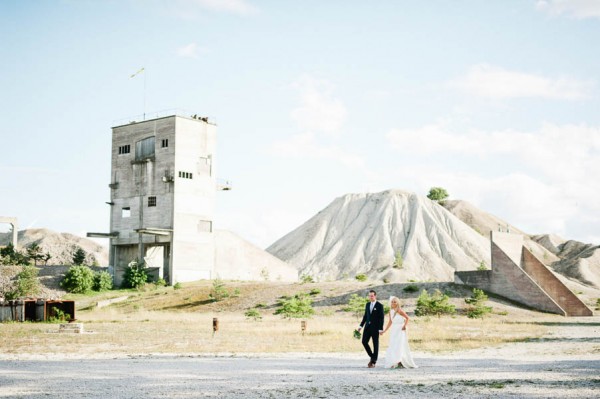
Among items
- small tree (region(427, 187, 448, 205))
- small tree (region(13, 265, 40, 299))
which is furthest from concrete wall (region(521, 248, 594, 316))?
small tree (region(427, 187, 448, 205))

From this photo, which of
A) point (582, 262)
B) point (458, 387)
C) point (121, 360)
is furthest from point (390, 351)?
point (582, 262)

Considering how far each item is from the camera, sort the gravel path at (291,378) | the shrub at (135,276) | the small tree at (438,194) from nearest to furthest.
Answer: the gravel path at (291,378) → the shrub at (135,276) → the small tree at (438,194)

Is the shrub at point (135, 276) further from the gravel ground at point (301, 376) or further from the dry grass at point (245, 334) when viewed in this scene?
the gravel ground at point (301, 376)

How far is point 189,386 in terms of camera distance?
1447 centimetres

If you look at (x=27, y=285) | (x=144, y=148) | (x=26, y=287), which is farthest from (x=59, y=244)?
(x=26, y=287)

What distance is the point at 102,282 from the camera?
68812 millimetres

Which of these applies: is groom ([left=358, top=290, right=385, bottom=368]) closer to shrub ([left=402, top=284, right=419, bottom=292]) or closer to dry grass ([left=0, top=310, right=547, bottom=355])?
dry grass ([left=0, top=310, right=547, bottom=355])

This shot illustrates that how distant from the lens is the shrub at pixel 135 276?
6925 cm

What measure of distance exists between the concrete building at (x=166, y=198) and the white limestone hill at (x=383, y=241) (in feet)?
120

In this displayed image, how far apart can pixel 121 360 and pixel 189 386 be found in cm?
671

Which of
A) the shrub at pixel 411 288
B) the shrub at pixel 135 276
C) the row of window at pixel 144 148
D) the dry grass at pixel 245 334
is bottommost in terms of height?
the dry grass at pixel 245 334

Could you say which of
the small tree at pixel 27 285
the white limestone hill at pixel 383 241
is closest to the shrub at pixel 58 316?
the small tree at pixel 27 285

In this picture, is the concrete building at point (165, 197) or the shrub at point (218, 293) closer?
the shrub at point (218, 293)

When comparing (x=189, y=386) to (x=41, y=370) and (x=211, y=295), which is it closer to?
(x=41, y=370)
